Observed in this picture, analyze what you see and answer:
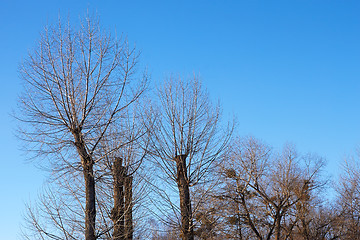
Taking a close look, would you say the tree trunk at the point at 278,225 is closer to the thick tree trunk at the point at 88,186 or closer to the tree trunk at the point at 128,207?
the tree trunk at the point at 128,207

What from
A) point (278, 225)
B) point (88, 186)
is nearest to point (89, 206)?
point (88, 186)

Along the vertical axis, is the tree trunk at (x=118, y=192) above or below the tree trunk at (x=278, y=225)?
below

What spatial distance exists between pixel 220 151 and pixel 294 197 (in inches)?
650

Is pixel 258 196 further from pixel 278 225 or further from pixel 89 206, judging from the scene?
pixel 89 206

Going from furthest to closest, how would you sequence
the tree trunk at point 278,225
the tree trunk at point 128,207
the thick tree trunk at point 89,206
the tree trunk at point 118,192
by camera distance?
the tree trunk at point 278,225 → the tree trunk at point 118,192 → the tree trunk at point 128,207 → the thick tree trunk at point 89,206

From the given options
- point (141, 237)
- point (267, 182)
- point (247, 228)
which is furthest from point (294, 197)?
point (141, 237)

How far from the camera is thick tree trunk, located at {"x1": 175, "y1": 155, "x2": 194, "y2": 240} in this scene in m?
13.1

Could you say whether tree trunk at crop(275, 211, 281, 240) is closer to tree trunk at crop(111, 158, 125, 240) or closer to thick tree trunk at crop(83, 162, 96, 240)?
tree trunk at crop(111, 158, 125, 240)

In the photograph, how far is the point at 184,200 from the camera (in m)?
13.3

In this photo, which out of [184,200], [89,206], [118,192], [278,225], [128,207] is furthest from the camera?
[278,225]

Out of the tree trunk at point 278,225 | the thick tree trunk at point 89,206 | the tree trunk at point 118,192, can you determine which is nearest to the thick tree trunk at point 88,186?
the thick tree trunk at point 89,206

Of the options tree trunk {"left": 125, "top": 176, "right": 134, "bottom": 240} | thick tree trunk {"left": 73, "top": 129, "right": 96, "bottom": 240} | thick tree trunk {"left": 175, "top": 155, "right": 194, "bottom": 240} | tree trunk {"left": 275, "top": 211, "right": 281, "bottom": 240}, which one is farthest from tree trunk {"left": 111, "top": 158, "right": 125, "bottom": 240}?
tree trunk {"left": 275, "top": 211, "right": 281, "bottom": 240}

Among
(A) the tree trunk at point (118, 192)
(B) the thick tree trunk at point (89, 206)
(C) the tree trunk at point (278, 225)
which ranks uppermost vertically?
(C) the tree trunk at point (278, 225)

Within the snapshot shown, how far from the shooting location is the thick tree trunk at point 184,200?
42.9 feet
